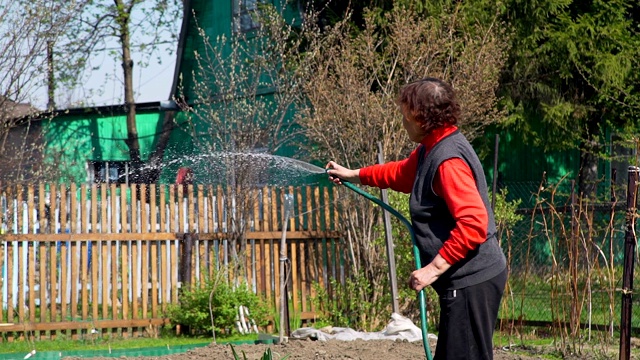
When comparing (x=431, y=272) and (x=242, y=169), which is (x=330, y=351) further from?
(x=431, y=272)

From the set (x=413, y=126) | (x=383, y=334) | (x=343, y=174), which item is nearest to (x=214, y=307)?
(x=383, y=334)

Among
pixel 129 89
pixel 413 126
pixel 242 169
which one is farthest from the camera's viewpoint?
pixel 129 89

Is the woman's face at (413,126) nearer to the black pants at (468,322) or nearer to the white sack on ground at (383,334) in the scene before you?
the black pants at (468,322)

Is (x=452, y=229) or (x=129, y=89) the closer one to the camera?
(x=452, y=229)

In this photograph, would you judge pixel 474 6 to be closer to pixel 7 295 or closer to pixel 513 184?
pixel 513 184

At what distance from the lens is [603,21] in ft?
47.6

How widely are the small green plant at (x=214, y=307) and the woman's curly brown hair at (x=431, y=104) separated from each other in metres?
6.45

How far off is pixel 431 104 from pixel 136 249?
23.4ft

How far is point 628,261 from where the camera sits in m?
6.67

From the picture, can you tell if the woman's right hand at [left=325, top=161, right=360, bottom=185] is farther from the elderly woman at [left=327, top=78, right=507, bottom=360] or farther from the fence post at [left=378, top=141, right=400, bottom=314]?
the fence post at [left=378, top=141, right=400, bottom=314]

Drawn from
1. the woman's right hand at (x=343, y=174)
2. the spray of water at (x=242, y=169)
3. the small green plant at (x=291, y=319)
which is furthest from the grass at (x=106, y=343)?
the woman's right hand at (x=343, y=174)

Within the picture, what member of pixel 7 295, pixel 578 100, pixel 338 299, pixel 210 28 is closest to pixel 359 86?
pixel 338 299

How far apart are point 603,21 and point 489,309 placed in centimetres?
1165

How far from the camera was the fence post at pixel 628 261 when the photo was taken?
6586 mm
